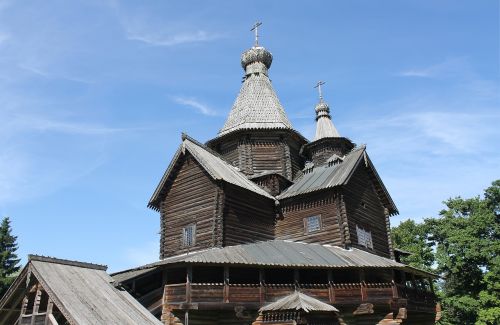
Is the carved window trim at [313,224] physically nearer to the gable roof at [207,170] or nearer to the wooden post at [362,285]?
the gable roof at [207,170]

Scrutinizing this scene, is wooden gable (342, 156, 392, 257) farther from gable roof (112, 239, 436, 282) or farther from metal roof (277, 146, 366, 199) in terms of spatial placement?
gable roof (112, 239, 436, 282)

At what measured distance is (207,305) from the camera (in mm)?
18328

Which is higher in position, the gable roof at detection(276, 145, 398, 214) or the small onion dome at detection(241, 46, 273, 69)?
the small onion dome at detection(241, 46, 273, 69)

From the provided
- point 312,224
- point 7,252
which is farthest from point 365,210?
point 7,252

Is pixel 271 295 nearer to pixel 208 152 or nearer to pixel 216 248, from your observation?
pixel 216 248

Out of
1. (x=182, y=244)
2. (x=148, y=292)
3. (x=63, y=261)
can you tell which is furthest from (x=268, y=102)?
(x=63, y=261)

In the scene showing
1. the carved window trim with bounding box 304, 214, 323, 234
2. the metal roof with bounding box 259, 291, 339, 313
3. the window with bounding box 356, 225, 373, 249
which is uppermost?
the carved window trim with bounding box 304, 214, 323, 234

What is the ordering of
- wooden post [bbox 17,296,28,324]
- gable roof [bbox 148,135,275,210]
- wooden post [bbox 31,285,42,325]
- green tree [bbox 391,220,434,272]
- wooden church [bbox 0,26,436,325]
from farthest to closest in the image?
green tree [bbox 391,220,434,272], gable roof [bbox 148,135,275,210], wooden church [bbox 0,26,436,325], wooden post [bbox 17,296,28,324], wooden post [bbox 31,285,42,325]

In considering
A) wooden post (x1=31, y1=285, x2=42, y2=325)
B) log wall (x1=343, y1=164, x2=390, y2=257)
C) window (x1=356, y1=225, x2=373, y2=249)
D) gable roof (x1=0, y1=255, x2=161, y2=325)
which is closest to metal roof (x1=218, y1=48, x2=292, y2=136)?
log wall (x1=343, y1=164, x2=390, y2=257)

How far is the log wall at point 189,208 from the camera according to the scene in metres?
23.6

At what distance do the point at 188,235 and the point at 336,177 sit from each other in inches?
347

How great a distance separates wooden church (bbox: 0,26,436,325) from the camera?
62.7ft

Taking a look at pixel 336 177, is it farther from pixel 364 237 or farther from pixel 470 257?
pixel 470 257

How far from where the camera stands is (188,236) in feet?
80.5
